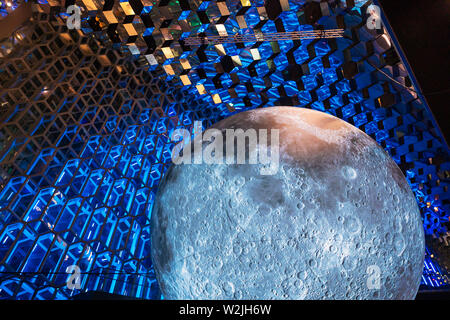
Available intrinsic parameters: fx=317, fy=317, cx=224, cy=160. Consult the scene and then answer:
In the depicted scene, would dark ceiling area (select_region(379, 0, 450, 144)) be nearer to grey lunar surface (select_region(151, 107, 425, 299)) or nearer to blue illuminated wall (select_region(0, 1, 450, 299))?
blue illuminated wall (select_region(0, 1, 450, 299))

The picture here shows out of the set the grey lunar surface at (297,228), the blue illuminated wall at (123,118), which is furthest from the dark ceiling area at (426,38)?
the grey lunar surface at (297,228)

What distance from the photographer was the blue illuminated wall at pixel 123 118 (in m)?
2.65

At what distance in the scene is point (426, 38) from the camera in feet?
8.14

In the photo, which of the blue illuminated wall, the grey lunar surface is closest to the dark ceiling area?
the blue illuminated wall

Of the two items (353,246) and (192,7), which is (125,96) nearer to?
(192,7)

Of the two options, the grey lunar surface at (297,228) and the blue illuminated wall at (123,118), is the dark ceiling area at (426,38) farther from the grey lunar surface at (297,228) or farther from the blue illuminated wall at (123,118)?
Answer: the grey lunar surface at (297,228)

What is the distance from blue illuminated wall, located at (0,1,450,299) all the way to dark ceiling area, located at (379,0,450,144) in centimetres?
38

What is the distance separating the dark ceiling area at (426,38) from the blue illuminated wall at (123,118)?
38 cm

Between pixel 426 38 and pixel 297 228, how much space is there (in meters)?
2.21

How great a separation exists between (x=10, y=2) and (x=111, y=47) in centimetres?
108

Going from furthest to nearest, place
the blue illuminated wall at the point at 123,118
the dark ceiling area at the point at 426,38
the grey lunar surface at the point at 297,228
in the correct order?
1. the blue illuminated wall at the point at 123,118
2. the dark ceiling area at the point at 426,38
3. the grey lunar surface at the point at 297,228

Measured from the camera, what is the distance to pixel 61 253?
104 inches

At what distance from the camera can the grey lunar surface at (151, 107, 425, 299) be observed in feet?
3.81

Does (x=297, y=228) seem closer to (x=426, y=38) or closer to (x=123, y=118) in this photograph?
(x=426, y=38)
